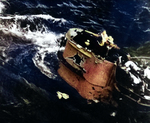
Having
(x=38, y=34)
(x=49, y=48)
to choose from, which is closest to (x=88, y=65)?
(x=49, y=48)

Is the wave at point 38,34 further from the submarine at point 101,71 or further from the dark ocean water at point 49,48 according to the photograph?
the submarine at point 101,71

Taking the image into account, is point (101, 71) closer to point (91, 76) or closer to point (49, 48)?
point (91, 76)

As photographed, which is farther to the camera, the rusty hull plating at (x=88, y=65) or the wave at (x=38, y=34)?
the wave at (x=38, y=34)

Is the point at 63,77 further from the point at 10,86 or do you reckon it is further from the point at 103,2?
the point at 103,2

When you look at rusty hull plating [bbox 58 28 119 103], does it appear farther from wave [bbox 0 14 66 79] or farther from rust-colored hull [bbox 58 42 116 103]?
wave [bbox 0 14 66 79]

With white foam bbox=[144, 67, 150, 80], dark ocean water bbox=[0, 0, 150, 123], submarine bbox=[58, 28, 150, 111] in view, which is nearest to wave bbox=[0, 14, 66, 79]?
dark ocean water bbox=[0, 0, 150, 123]

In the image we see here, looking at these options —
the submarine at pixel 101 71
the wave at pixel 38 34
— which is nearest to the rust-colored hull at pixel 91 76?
the submarine at pixel 101 71

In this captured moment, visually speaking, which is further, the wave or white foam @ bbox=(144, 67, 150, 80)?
the wave
